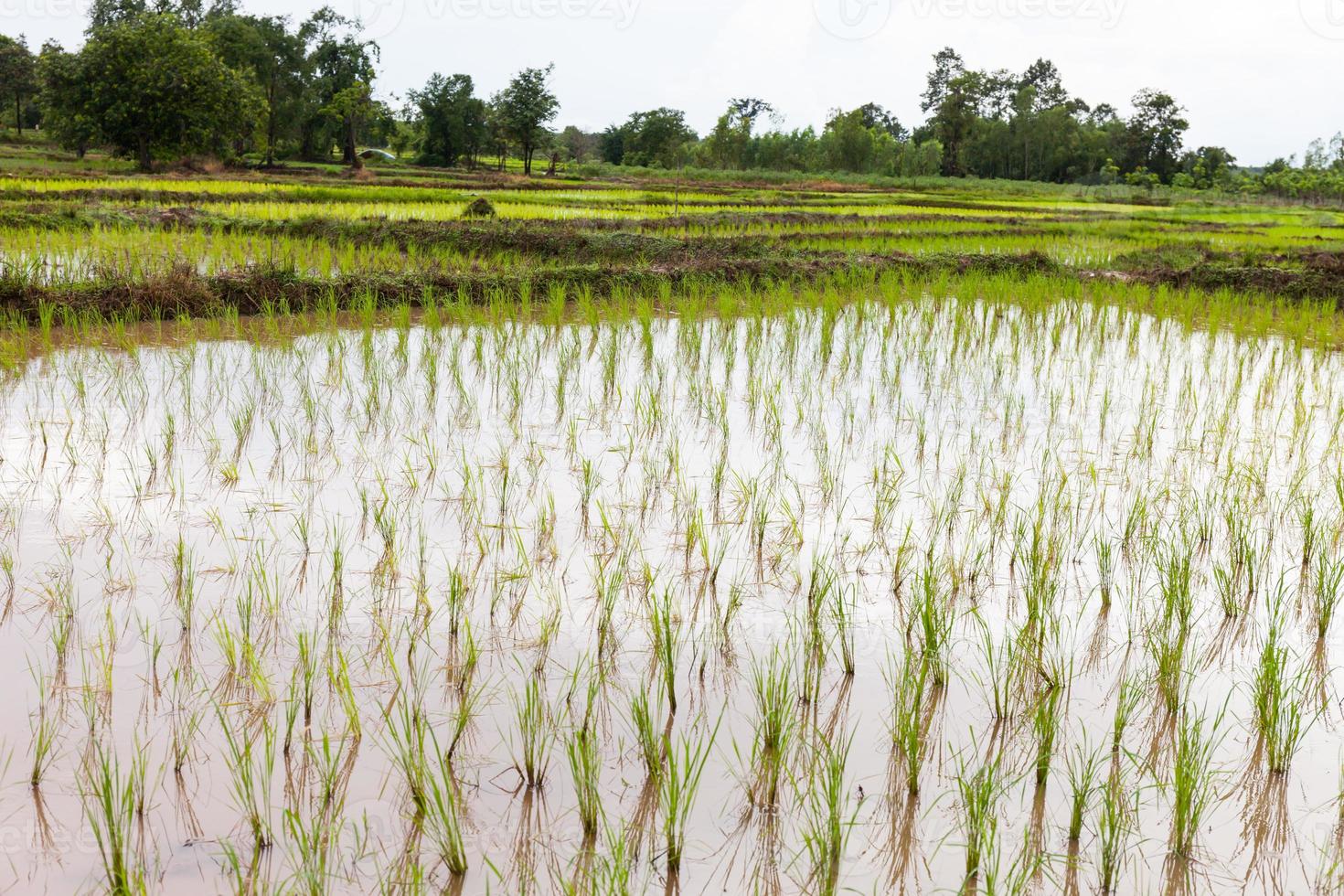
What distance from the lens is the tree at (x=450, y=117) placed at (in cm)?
3594

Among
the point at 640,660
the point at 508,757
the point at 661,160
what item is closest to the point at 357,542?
the point at 640,660

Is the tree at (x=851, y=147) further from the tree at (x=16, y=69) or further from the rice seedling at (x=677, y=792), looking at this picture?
the rice seedling at (x=677, y=792)

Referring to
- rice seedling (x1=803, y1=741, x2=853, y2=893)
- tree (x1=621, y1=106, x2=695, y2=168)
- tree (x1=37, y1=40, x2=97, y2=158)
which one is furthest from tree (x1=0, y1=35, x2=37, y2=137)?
rice seedling (x1=803, y1=741, x2=853, y2=893)

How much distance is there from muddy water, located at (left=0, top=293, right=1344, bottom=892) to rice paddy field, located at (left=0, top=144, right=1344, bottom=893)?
13 mm

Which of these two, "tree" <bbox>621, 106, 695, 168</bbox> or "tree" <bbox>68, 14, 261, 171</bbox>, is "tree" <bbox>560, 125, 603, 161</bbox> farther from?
"tree" <bbox>68, 14, 261, 171</bbox>

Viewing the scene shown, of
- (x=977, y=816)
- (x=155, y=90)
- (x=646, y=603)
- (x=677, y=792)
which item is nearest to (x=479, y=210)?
(x=646, y=603)

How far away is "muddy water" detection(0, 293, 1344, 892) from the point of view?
5.53 feet

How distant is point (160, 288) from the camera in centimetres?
609

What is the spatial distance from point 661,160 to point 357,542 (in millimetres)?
39301

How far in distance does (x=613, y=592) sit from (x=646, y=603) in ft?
0.65

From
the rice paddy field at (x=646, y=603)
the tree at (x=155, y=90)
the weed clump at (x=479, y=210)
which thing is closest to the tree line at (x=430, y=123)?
the tree at (x=155, y=90)

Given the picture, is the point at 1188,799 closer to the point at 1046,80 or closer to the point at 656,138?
the point at 656,138

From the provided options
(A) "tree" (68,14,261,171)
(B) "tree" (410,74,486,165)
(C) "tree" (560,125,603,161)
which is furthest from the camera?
(C) "tree" (560,125,603,161)

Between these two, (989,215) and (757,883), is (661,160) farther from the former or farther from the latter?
(757,883)
